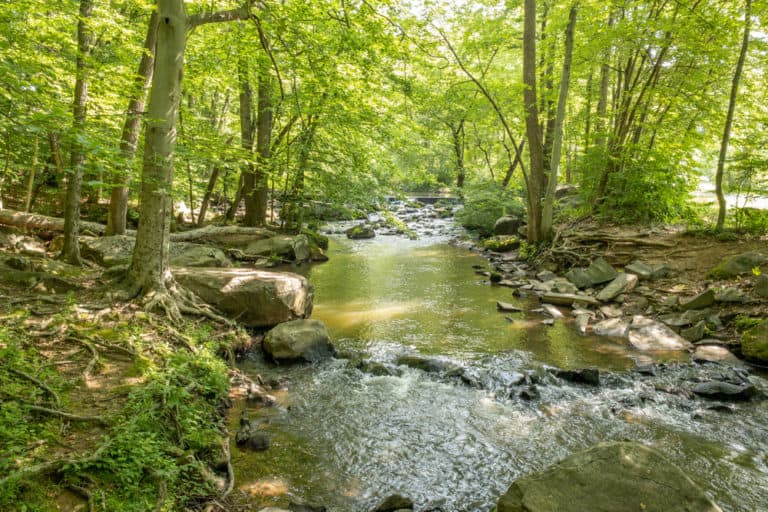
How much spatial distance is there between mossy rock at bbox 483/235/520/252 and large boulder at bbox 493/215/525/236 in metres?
1.40

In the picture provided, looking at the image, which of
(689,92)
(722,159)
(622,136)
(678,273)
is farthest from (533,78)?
(678,273)

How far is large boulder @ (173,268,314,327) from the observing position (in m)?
7.76

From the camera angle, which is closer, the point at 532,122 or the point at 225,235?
the point at 532,122

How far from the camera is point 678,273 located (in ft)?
32.5

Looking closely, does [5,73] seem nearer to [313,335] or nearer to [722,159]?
[313,335]

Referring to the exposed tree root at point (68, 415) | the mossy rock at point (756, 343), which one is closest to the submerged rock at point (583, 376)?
the mossy rock at point (756, 343)

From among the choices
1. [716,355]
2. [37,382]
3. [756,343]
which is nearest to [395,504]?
[37,382]

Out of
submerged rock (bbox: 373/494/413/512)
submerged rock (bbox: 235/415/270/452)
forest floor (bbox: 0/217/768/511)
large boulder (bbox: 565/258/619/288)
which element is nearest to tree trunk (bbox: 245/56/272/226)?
forest floor (bbox: 0/217/768/511)

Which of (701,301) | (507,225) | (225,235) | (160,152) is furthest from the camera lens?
(507,225)

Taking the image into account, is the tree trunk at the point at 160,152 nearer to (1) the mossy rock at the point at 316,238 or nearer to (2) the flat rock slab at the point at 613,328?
(2) the flat rock slab at the point at 613,328

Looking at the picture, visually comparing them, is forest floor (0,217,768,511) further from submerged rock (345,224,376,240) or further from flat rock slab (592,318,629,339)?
submerged rock (345,224,376,240)

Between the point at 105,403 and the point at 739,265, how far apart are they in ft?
36.6

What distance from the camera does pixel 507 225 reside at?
776 inches

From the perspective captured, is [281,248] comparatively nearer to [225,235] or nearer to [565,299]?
[225,235]
